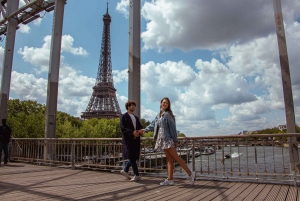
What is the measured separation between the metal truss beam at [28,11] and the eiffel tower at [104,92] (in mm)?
48627

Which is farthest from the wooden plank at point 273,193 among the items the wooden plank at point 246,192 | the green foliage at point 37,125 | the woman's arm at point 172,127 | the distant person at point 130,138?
the green foliage at point 37,125

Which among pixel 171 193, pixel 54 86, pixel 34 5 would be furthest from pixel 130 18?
pixel 34 5

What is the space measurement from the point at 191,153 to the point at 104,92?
57978 mm

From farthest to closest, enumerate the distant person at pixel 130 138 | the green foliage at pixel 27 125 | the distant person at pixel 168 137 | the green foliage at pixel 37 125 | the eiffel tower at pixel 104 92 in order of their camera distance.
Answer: the eiffel tower at pixel 104 92, the green foliage at pixel 37 125, the green foliage at pixel 27 125, the distant person at pixel 130 138, the distant person at pixel 168 137

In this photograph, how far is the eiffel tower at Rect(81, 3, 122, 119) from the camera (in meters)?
60.4

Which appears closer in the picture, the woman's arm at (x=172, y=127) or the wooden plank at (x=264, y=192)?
the wooden plank at (x=264, y=192)

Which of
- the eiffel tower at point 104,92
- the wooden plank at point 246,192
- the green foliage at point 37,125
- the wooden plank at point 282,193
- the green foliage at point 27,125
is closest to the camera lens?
the wooden plank at point 282,193

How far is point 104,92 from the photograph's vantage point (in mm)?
61969

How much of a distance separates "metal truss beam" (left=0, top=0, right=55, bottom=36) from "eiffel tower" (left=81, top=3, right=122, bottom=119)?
160 ft

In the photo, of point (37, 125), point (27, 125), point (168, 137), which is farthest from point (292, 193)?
point (37, 125)

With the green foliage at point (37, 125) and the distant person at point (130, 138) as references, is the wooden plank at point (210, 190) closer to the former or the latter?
the distant person at point (130, 138)

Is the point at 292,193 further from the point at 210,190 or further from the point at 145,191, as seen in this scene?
the point at 145,191

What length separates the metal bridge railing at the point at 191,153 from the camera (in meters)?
4.62

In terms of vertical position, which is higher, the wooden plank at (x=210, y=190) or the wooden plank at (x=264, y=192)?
the wooden plank at (x=264, y=192)
